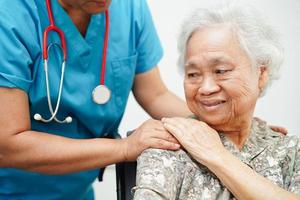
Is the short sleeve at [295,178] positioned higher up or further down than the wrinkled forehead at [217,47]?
further down

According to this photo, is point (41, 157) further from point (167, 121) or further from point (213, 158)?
point (213, 158)

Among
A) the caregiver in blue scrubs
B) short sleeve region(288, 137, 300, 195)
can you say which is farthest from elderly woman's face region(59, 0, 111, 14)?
short sleeve region(288, 137, 300, 195)

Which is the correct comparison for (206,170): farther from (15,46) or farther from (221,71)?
(15,46)

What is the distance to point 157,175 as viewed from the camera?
1129mm

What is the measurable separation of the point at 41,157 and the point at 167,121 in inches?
14.9

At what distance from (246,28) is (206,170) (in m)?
0.42

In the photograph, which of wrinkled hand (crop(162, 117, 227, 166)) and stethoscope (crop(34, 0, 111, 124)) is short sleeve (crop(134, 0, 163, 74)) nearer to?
stethoscope (crop(34, 0, 111, 124))

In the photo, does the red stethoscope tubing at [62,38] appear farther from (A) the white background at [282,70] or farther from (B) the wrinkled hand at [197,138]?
(A) the white background at [282,70]

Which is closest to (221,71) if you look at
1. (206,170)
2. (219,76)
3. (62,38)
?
(219,76)

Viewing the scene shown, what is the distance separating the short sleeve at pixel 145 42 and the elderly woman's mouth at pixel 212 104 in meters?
0.41

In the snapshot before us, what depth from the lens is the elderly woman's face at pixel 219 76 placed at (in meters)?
1.21

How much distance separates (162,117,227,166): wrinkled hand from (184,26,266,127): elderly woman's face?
0.05 meters

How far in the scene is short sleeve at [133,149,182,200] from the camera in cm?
109

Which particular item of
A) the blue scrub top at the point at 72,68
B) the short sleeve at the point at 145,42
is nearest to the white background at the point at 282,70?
the short sleeve at the point at 145,42
